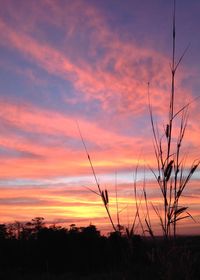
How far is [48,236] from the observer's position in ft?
121

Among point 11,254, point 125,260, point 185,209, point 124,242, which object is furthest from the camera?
point 11,254

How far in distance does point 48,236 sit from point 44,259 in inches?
83.4

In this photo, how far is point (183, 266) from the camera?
3035 millimetres

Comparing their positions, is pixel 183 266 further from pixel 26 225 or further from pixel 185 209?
pixel 26 225

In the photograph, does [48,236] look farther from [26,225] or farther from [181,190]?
[181,190]

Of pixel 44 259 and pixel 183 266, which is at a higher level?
pixel 44 259

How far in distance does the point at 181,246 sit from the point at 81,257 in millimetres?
33700

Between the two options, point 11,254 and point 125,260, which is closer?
point 125,260

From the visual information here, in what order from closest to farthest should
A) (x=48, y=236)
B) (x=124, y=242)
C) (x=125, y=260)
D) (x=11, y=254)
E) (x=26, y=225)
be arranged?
(x=125, y=260)
(x=124, y=242)
(x=11, y=254)
(x=48, y=236)
(x=26, y=225)

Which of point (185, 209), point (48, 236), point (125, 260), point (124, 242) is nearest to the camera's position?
point (185, 209)

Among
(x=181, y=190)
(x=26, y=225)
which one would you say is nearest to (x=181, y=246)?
(x=181, y=190)

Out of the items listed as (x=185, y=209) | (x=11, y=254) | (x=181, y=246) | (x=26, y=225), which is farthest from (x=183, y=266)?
(x=26, y=225)

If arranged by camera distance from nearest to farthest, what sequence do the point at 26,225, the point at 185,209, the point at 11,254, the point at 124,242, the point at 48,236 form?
the point at 185,209
the point at 124,242
the point at 11,254
the point at 48,236
the point at 26,225

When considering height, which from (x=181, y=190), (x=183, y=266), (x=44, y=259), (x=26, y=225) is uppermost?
(x=26, y=225)
